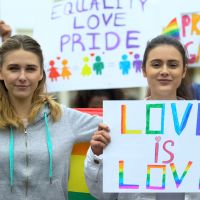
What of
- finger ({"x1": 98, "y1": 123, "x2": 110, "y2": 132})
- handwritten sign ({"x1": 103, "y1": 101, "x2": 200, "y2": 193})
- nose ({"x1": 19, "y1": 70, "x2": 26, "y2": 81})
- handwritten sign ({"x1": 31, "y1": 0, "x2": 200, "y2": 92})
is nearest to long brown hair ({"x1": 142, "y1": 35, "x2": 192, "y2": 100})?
handwritten sign ({"x1": 103, "y1": 101, "x2": 200, "y2": 193})

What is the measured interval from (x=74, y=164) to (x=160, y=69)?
2.17 feet

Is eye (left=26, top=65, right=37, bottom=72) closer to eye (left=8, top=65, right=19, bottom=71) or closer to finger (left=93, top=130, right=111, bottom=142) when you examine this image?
eye (left=8, top=65, right=19, bottom=71)

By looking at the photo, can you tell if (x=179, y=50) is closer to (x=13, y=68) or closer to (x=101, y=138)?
(x=101, y=138)

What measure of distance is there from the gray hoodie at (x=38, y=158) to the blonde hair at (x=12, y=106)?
31mm

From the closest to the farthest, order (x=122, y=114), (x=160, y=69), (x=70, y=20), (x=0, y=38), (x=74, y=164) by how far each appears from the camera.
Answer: (x=122, y=114), (x=160, y=69), (x=74, y=164), (x=0, y=38), (x=70, y=20)

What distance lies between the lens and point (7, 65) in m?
2.66

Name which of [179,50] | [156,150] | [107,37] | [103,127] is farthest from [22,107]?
[107,37]

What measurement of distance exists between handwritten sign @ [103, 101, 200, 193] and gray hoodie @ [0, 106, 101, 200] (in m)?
0.23

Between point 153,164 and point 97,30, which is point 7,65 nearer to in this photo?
point 153,164

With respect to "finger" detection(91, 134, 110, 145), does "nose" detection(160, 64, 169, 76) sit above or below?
above

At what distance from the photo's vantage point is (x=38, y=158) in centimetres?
259

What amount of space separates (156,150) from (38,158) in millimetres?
539

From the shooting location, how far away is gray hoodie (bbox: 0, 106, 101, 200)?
2.57 meters

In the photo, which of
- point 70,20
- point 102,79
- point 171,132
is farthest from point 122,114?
point 70,20
